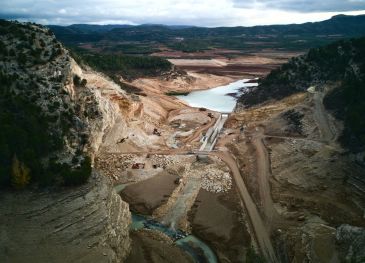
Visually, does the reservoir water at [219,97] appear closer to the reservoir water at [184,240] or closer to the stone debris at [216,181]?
the stone debris at [216,181]

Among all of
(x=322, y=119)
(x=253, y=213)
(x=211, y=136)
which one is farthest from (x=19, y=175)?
(x=322, y=119)

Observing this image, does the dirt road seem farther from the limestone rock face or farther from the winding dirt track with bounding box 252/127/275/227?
the limestone rock face

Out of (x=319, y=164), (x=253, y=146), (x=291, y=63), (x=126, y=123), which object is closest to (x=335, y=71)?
(x=291, y=63)

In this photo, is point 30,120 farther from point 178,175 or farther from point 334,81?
point 334,81

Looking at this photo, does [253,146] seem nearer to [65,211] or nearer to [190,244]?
[190,244]

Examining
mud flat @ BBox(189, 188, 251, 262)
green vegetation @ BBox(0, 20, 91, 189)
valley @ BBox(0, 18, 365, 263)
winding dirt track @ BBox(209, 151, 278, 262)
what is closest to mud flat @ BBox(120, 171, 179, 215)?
valley @ BBox(0, 18, 365, 263)

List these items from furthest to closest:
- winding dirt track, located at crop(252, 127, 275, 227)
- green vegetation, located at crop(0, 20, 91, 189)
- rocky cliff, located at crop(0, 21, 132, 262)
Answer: winding dirt track, located at crop(252, 127, 275, 227) → green vegetation, located at crop(0, 20, 91, 189) → rocky cliff, located at crop(0, 21, 132, 262)
